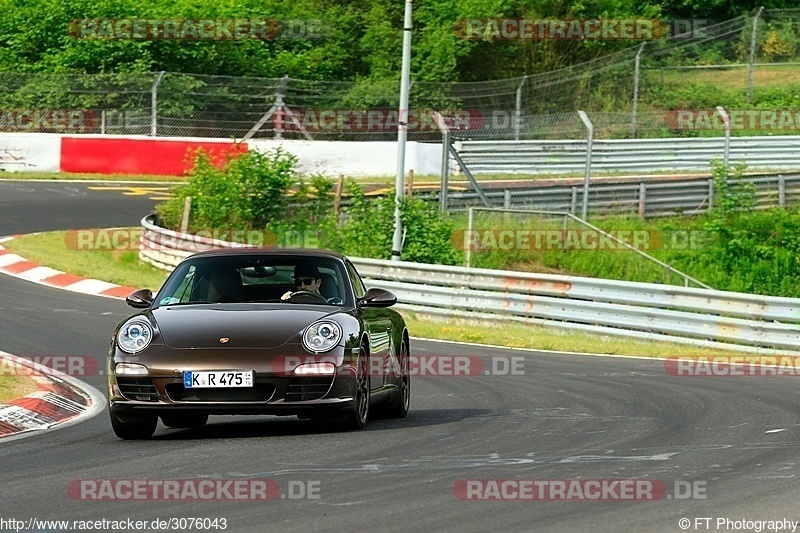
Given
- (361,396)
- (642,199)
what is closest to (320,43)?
(642,199)

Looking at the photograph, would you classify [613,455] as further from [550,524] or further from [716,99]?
[716,99]

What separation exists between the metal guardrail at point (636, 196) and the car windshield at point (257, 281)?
16.6 m

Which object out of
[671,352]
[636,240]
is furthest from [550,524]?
[636,240]

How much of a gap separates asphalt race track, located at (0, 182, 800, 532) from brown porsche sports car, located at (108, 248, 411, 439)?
23 cm

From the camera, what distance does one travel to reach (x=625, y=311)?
19562 millimetres

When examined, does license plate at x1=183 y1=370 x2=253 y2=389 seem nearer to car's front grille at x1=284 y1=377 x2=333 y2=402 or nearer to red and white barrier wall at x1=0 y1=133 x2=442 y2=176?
car's front grille at x1=284 y1=377 x2=333 y2=402

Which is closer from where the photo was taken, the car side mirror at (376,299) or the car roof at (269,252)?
the car side mirror at (376,299)

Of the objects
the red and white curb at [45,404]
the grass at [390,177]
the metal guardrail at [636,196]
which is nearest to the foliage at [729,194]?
the metal guardrail at [636,196]

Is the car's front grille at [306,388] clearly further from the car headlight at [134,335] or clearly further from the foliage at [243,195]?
the foliage at [243,195]

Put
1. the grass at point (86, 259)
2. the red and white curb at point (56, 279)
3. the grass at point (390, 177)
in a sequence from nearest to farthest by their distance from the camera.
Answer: the red and white curb at point (56, 279) → the grass at point (86, 259) → the grass at point (390, 177)

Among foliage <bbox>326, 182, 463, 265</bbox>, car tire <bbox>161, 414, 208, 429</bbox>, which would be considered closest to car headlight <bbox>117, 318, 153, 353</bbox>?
car tire <bbox>161, 414, 208, 429</bbox>

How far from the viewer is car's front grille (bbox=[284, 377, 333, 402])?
966cm

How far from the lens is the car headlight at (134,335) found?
9.83 metres

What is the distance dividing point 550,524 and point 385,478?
1486 mm
